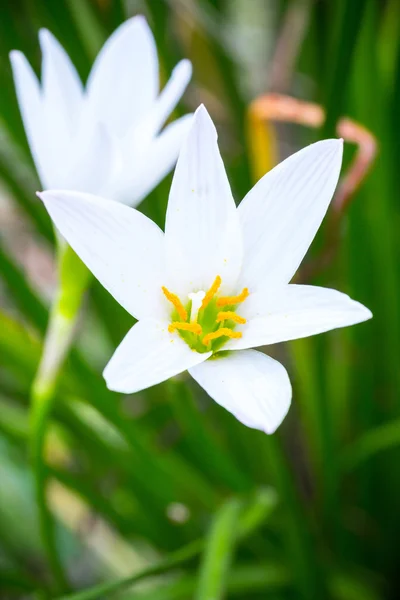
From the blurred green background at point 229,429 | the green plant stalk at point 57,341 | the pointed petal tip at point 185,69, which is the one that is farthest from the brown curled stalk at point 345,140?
the green plant stalk at point 57,341

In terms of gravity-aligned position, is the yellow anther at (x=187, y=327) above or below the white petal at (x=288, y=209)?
below

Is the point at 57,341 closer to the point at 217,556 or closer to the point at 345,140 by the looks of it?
the point at 217,556

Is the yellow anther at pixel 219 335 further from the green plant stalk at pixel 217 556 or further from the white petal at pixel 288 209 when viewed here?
the green plant stalk at pixel 217 556

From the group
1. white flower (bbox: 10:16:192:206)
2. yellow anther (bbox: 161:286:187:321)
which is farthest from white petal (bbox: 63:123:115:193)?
yellow anther (bbox: 161:286:187:321)

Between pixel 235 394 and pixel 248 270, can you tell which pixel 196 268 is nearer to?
pixel 248 270

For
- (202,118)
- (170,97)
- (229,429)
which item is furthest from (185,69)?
(229,429)

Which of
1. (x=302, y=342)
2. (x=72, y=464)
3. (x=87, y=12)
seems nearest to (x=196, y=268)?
(x=302, y=342)

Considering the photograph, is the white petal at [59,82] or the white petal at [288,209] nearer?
the white petal at [288,209]
